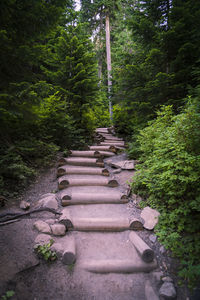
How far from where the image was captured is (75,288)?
228cm

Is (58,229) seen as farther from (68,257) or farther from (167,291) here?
(167,291)

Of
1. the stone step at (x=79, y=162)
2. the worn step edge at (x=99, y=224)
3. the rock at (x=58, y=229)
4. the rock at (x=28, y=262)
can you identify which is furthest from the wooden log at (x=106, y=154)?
the rock at (x=28, y=262)

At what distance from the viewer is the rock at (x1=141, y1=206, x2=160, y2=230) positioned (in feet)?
10.7

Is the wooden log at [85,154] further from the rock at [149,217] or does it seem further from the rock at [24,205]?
the rock at [149,217]

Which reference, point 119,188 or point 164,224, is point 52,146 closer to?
point 119,188

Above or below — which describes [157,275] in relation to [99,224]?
below

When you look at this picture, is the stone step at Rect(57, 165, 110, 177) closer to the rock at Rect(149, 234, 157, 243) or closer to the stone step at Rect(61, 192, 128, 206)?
the stone step at Rect(61, 192, 128, 206)

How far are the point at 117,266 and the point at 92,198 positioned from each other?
5.66 ft

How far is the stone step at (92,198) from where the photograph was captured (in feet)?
12.9

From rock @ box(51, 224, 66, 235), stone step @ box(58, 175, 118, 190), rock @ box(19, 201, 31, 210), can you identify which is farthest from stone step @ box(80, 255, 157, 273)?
stone step @ box(58, 175, 118, 190)

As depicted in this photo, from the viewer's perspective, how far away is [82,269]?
98.3 inches

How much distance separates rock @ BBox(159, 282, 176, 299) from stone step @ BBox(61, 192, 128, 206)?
2038 millimetres

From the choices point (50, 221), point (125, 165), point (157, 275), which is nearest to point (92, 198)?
point (50, 221)

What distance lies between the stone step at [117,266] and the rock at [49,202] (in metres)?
1.59
